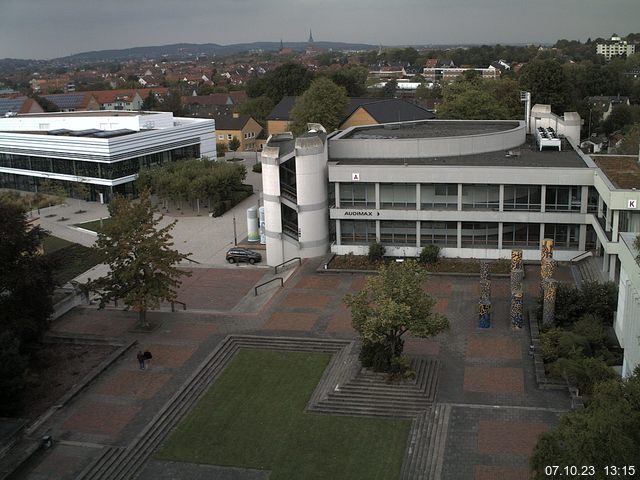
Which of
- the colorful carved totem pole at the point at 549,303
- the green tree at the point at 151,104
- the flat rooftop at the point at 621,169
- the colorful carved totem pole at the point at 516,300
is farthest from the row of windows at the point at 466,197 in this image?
the green tree at the point at 151,104

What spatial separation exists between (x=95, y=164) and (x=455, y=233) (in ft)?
127

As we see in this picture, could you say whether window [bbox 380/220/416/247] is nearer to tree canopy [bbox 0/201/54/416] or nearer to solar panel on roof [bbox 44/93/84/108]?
tree canopy [bbox 0/201/54/416]

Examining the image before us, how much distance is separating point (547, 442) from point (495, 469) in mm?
6691

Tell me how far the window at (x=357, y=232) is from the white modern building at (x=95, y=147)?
99.5 feet

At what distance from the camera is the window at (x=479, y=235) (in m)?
42.4

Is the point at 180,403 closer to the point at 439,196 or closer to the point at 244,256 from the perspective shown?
the point at 244,256

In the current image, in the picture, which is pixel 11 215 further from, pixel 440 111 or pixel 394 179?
pixel 440 111

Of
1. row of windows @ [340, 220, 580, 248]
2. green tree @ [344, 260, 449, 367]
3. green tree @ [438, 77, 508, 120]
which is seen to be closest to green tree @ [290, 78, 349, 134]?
green tree @ [438, 77, 508, 120]

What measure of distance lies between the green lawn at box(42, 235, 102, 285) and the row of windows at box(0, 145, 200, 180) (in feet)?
44.1

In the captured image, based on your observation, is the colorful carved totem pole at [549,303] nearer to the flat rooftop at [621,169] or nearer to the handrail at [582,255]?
the flat rooftop at [621,169]

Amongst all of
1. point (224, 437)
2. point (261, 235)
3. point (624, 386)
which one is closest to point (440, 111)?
point (261, 235)

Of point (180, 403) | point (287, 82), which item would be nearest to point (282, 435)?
point (180, 403)

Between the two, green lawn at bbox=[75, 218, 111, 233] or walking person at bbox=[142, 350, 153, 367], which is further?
green lawn at bbox=[75, 218, 111, 233]

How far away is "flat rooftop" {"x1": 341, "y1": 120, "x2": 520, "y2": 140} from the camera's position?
51625 millimetres
